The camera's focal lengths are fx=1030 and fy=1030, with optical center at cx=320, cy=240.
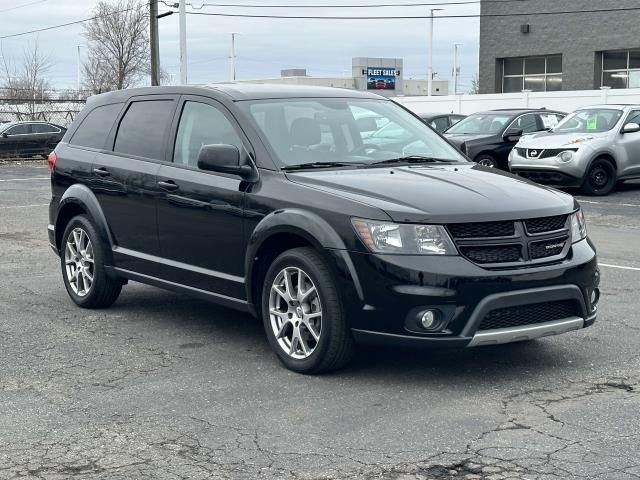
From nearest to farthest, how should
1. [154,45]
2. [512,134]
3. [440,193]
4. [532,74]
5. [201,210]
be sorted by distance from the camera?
[440,193], [201,210], [512,134], [154,45], [532,74]

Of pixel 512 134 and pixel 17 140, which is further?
pixel 17 140

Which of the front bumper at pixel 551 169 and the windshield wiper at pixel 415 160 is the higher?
the windshield wiper at pixel 415 160

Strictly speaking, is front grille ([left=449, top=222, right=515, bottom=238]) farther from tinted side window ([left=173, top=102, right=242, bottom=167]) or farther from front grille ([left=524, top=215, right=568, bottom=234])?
tinted side window ([left=173, top=102, right=242, bottom=167])

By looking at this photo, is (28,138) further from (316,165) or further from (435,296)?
(435,296)

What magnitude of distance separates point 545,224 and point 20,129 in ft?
101

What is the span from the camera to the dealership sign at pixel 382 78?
8888 cm

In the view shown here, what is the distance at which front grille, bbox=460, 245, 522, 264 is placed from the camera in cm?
569

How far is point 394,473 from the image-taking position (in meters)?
4.48

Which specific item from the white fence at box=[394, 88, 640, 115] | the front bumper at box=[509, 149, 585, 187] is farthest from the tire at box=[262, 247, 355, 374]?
the white fence at box=[394, 88, 640, 115]

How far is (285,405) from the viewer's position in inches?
217

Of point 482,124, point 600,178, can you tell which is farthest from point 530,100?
point 600,178

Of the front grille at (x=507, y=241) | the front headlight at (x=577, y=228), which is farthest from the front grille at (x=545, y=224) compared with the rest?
the front headlight at (x=577, y=228)

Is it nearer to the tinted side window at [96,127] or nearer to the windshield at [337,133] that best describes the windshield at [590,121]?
the windshield at [337,133]

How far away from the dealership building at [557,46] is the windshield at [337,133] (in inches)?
1464
